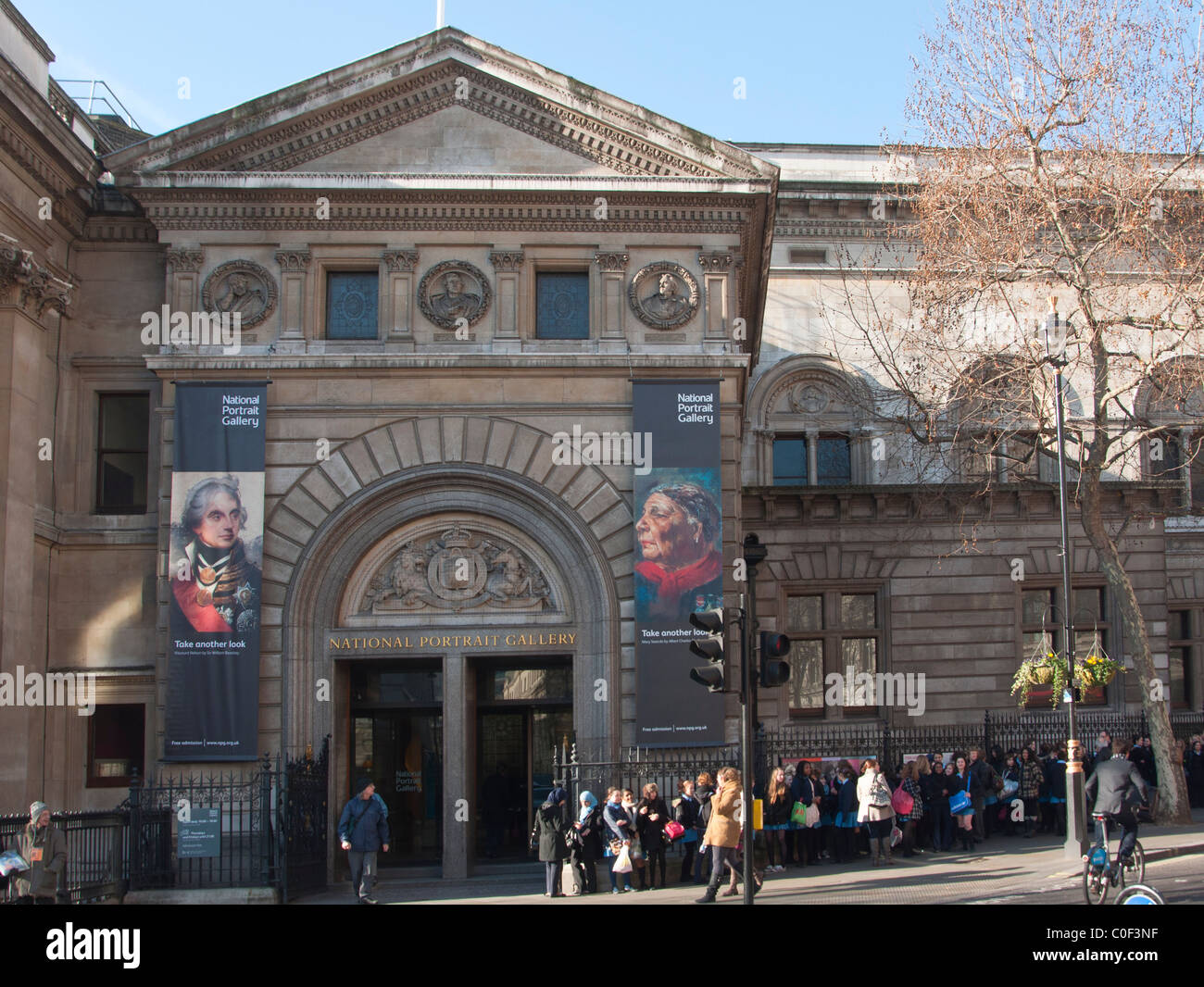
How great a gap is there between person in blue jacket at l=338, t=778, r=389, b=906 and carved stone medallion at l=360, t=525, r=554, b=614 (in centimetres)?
486

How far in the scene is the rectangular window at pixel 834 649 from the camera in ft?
112

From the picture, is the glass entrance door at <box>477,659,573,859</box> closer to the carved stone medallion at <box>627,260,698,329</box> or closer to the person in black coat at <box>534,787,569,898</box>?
the person in black coat at <box>534,787,569,898</box>

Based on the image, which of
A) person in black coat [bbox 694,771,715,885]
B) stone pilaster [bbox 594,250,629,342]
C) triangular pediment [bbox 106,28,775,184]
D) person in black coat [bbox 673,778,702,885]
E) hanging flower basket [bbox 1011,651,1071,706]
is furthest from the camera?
hanging flower basket [bbox 1011,651,1071,706]

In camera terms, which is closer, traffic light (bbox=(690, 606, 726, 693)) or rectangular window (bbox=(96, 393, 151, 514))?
traffic light (bbox=(690, 606, 726, 693))

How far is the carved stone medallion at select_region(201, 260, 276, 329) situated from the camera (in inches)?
977

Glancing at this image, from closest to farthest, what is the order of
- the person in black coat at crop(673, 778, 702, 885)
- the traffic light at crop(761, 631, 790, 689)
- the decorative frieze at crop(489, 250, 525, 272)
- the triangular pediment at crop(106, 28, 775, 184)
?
the traffic light at crop(761, 631, 790, 689) → the person in black coat at crop(673, 778, 702, 885) → the triangular pediment at crop(106, 28, 775, 184) → the decorative frieze at crop(489, 250, 525, 272)

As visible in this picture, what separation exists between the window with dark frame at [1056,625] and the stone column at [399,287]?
62.3ft

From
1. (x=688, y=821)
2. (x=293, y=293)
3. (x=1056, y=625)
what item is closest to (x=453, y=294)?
(x=293, y=293)

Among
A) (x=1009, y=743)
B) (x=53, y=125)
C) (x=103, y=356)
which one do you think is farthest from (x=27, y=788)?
(x=1009, y=743)

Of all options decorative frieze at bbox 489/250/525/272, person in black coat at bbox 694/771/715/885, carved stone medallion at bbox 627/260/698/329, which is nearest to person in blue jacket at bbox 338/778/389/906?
person in black coat at bbox 694/771/715/885

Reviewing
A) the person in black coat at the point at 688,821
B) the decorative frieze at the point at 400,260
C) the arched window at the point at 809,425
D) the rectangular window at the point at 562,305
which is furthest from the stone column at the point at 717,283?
the arched window at the point at 809,425

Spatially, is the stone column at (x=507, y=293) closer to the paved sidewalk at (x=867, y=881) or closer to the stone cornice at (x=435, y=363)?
the stone cornice at (x=435, y=363)
